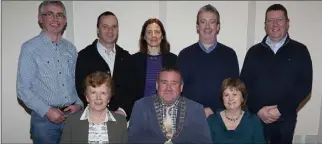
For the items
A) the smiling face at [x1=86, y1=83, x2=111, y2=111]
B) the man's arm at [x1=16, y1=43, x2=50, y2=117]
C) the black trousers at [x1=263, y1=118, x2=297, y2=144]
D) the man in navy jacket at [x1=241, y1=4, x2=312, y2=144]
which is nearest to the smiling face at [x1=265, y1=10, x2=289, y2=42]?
the man in navy jacket at [x1=241, y1=4, x2=312, y2=144]

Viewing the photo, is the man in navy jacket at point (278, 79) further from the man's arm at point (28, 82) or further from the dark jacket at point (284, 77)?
the man's arm at point (28, 82)

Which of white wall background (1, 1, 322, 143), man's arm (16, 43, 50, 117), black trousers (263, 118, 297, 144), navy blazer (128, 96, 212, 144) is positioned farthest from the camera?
white wall background (1, 1, 322, 143)

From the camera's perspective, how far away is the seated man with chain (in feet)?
8.69

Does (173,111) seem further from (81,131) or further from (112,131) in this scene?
(81,131)

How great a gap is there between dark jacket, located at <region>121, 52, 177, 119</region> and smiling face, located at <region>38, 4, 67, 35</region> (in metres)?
0.77

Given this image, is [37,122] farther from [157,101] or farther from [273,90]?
[273,90]

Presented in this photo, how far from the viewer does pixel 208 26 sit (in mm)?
3160

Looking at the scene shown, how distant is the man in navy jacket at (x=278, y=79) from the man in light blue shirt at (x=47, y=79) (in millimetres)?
1847

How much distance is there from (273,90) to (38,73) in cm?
231

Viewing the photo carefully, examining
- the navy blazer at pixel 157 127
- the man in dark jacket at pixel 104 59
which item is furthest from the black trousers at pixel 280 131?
the man in dark jacket at pixel 104 59

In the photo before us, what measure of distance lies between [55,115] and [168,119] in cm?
105

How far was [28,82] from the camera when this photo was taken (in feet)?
9.31

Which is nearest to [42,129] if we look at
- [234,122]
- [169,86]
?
[169,86]

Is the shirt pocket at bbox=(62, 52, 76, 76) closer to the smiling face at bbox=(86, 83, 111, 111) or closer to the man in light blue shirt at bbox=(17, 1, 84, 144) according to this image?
the man in light blue shirt at bbox=(17, 1, 84, 144)
